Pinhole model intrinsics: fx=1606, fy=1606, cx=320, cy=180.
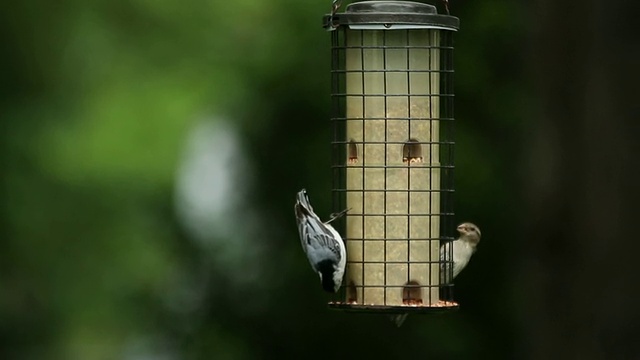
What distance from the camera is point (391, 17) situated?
7156 mm

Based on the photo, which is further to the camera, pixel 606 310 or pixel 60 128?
pixel 60 128

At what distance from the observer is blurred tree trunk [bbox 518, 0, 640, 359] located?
303 inches

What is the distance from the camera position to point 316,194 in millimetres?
11953

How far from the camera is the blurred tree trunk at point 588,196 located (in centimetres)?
769

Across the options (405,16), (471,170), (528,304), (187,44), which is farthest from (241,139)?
(405,16)

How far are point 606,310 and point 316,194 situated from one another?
449 cm

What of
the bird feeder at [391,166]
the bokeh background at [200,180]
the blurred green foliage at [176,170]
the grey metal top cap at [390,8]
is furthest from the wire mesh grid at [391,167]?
the blurred green foliage at [176,170]

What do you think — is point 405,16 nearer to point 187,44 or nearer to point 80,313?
point 187,44

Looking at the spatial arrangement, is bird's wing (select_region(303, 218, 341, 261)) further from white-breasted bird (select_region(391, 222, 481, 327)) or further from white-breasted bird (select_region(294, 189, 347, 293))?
white-breasted bird (select_region(391, 222, 481, 327))

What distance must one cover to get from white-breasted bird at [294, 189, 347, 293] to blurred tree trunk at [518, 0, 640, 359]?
122cm

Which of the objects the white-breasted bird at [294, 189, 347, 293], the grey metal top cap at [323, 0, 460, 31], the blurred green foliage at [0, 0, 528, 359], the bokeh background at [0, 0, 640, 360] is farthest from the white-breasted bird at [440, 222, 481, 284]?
the blurred green foliage at [0, 0, 528, 359]

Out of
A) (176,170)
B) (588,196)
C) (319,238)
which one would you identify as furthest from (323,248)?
(176,170)

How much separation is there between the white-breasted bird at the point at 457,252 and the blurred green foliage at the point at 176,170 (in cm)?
382

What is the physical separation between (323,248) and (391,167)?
0.58 metres
